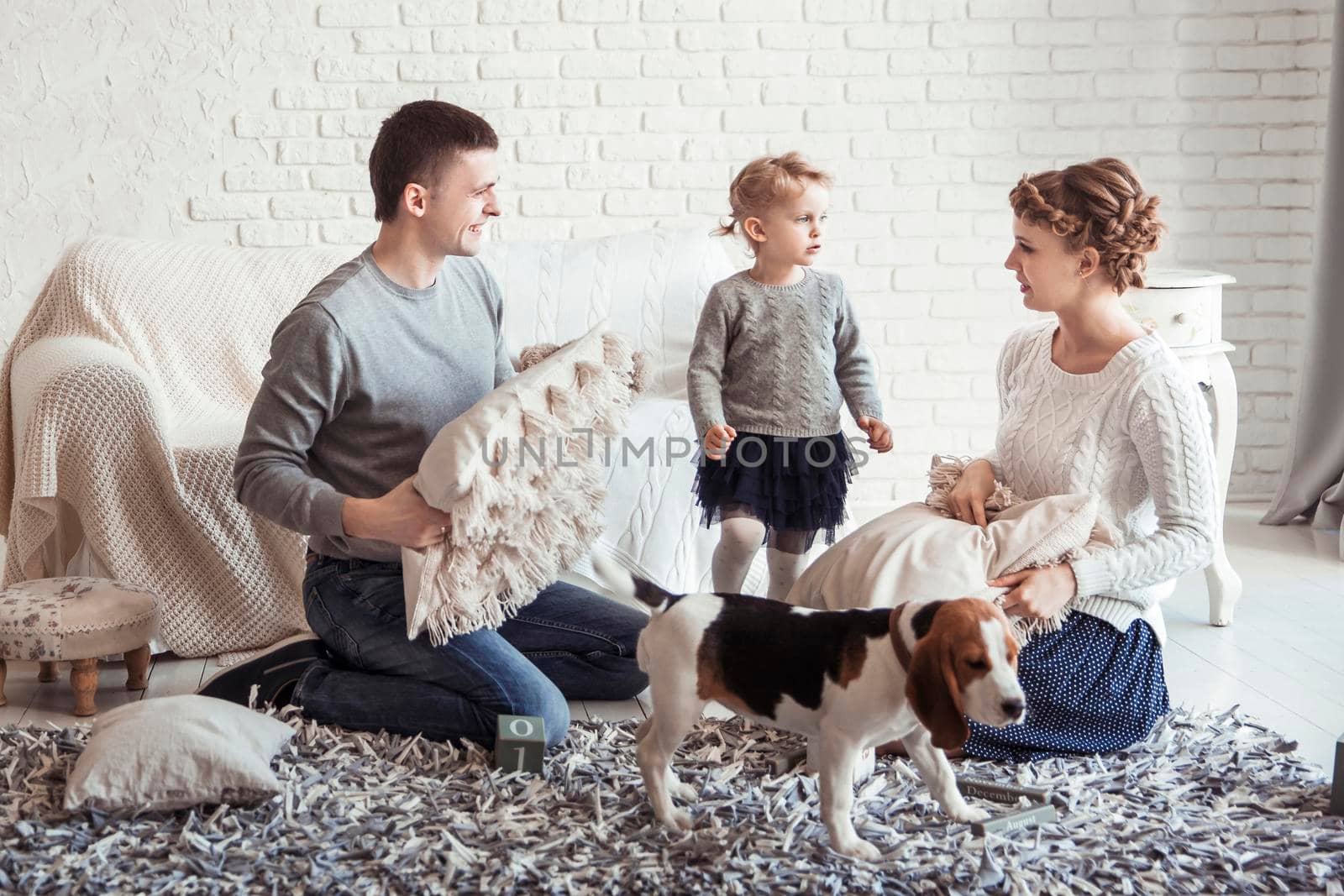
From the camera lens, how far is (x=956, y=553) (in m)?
1.85

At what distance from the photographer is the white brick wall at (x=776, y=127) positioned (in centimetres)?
374

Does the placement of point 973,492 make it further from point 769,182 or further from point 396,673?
point 396,673

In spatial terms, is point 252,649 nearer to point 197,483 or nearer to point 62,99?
point 197,483

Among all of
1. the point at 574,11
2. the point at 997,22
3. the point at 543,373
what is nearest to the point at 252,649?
the point at 543,373

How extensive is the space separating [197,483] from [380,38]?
1.77 m

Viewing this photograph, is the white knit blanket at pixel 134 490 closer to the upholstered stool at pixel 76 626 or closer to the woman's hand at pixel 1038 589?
the upholstered stool at pixel 76 626

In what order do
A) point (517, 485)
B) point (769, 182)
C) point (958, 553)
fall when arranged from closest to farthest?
point (517, 485), point (958, 553), point (769, 182)

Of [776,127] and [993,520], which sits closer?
[993,520]

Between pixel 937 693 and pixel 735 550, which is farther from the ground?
A: pixel 937 693

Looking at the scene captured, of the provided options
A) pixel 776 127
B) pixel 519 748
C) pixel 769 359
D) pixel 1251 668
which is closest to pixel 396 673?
pixel 519 748

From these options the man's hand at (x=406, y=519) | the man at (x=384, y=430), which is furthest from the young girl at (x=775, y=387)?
the man's hand at (x=406, y=519)

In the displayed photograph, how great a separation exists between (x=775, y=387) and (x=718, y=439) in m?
0.19

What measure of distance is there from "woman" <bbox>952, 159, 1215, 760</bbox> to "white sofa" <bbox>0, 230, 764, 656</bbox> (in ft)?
2.60

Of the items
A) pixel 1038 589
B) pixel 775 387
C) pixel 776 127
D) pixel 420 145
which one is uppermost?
pixel 776 127
